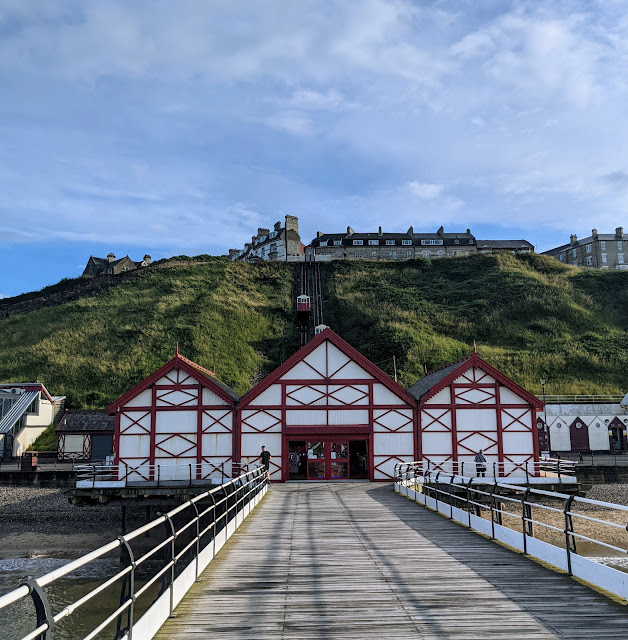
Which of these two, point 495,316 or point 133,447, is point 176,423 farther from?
point 495,316

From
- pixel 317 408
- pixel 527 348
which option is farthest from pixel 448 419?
pixel 527 348

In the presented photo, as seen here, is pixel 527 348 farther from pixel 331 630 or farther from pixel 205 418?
pixel 331 630

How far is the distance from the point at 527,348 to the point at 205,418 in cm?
4899

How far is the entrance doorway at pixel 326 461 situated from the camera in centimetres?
3122

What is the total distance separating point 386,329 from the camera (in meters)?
73.7

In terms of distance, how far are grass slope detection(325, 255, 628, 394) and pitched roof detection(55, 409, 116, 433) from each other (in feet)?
95.9

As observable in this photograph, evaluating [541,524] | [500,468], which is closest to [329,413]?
[500,468]

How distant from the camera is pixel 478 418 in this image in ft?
103

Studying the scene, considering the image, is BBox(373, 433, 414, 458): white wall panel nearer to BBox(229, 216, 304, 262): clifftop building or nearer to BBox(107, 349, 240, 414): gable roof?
BBox(107, 349, 240, 414): gable roof

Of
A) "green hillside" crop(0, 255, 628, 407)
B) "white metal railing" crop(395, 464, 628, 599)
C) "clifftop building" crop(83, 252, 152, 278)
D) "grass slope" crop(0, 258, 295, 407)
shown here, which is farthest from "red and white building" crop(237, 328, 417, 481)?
"clifftop building" crop(83, 252, 152, 278)

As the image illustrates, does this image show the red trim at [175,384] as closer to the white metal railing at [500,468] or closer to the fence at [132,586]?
the white metal railing at [500,468]

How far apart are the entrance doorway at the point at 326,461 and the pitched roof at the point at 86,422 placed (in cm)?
2002

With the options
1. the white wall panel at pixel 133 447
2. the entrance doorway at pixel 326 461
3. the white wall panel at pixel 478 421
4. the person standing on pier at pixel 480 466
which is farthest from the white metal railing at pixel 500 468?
the white wall panel at pixel 133 447

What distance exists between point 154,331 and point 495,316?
44680mm
